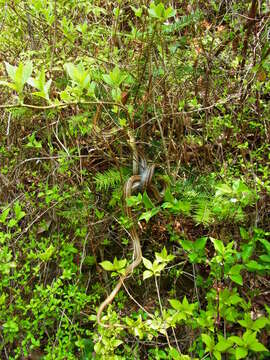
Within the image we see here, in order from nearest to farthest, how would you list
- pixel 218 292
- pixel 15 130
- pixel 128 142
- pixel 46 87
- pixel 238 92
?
pixel 46 87 < pixel 218 292 < pixel 128 142 < pixel 238 92 < pixel 15 130

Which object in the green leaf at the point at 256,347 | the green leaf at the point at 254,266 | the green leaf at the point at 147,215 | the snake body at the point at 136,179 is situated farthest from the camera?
the snake body at the point at 136,179

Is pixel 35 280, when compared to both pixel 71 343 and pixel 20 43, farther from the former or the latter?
pixel 20 43

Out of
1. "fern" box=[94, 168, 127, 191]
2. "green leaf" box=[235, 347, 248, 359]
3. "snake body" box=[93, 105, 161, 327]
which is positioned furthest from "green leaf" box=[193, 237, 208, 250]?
"fern" box=[94, 168, 127, 191]

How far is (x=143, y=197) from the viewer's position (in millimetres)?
1643

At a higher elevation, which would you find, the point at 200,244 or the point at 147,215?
the point at 147,215

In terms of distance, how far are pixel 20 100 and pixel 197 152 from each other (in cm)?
132

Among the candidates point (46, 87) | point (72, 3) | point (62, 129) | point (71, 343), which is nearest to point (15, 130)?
point (62, 129)

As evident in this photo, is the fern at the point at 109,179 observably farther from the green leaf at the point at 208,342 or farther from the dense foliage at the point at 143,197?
the green leaf at the point at 208,342

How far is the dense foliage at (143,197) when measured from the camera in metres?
1.54

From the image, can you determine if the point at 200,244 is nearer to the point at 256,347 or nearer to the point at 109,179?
the point at 256,347

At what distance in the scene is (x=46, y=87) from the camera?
1.29m

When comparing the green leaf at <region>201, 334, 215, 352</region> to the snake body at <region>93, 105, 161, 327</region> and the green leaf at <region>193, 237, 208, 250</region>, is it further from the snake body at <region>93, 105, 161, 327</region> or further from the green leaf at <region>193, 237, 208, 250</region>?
the snake body at <region>93, 105, 161, 327</region>

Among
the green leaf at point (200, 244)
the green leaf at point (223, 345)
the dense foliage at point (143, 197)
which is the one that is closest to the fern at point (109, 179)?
the dense foliage at point (143, 197)

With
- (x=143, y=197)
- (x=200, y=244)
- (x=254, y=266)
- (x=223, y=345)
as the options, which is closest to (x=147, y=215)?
(x=143, y=197)
